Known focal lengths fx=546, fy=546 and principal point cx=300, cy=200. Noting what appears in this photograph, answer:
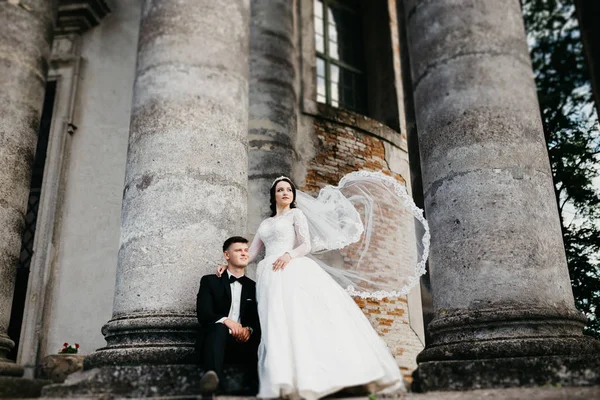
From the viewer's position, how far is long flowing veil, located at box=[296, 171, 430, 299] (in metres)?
5.05

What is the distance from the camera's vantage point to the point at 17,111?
5.98m

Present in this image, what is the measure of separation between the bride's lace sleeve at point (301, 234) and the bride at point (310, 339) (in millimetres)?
12

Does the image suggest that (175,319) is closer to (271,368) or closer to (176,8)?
(271,368)

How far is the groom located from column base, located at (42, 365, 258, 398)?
11 centimetres

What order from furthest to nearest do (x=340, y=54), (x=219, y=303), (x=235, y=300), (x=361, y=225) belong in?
(x=340, y=54)
(x=361, y=225)
(x=235, y=300)
(x=219, y=303)

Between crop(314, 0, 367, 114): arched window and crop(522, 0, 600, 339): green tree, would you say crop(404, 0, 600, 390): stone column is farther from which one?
crop(314, 0, 367, 114): arched window

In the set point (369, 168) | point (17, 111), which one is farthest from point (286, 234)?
point (369, 168)

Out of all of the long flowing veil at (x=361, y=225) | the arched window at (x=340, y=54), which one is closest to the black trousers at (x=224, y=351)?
the long flowing veil at (x=361, y=225)

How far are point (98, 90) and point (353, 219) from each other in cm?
562

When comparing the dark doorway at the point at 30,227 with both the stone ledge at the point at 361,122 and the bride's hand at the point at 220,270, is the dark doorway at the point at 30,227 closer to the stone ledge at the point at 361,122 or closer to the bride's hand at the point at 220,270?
the stone ledge at the point at 361,122

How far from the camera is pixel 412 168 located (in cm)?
Result: 701

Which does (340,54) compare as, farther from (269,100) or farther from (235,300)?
(235,300)

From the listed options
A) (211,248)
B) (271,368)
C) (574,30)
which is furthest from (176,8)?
(574,30)

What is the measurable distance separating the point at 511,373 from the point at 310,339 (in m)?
1.46
